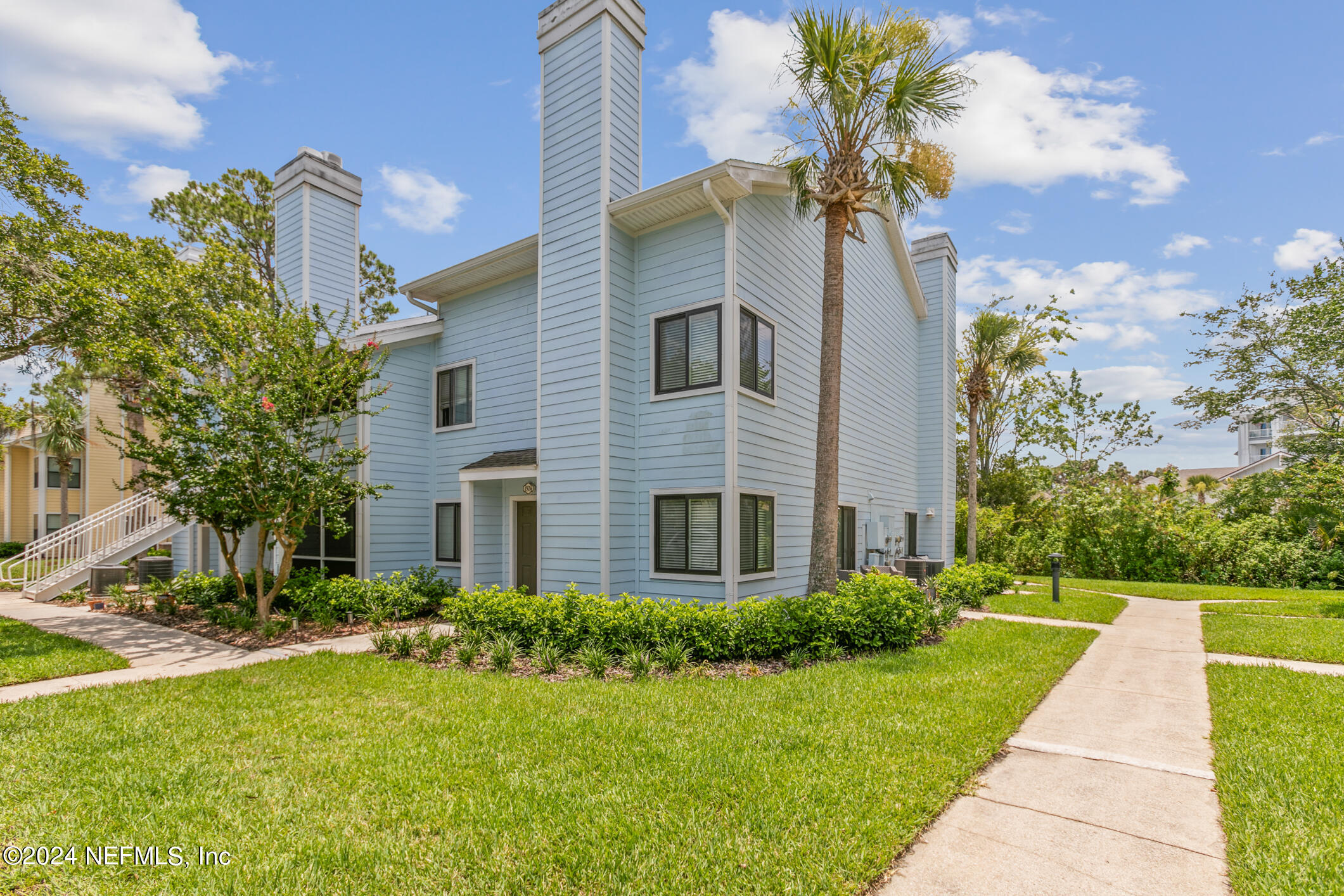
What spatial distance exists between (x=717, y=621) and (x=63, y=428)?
1294 inches

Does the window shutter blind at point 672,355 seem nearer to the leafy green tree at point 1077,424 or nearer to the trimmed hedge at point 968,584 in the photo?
the trimmed hedge at point 968,584

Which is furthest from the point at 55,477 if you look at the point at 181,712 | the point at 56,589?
the point at 181,712

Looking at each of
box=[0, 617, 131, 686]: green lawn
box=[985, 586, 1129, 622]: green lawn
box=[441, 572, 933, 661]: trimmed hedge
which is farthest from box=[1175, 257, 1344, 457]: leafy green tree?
box=[0, 617, 131, 686]: green lawn

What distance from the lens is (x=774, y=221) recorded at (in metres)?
10.2

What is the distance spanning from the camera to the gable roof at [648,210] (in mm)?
8719

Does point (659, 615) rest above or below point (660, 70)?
below

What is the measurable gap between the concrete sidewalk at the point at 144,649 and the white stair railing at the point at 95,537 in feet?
7.21

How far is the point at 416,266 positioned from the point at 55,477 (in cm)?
3181

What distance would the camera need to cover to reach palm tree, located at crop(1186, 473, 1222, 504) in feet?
72.8

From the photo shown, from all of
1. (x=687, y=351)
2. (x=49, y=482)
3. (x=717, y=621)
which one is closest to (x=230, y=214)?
(x=687, y=351)

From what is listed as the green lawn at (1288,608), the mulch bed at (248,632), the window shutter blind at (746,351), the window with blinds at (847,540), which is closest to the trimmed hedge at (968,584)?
the window with blinds at (847,540)

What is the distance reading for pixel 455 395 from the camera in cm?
1283

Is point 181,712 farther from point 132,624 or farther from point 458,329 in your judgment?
point 458,329

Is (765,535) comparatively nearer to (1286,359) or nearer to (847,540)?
(847,540)
